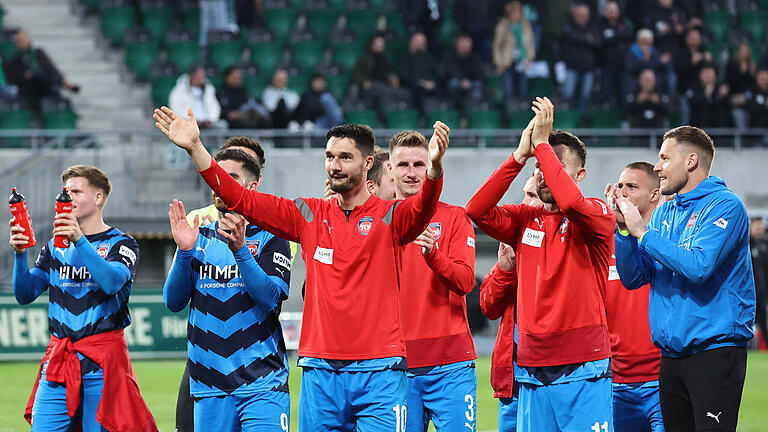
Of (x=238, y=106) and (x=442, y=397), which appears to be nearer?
(x=442, y=397)

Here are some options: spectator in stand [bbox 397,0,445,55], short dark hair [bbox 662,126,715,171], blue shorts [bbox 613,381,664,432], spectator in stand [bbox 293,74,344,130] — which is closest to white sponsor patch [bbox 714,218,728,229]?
short dark hair [bbox 662,126,715,171]

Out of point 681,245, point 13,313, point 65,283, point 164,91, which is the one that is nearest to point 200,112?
point 164,91

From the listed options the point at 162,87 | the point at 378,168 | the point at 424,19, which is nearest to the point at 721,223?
the point at 378,168

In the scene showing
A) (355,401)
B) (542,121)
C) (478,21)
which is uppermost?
(478,21)


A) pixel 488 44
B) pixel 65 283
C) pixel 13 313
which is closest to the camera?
pixel 65 283

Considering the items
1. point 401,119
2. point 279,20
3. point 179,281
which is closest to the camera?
point 179,281

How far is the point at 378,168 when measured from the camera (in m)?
7.21

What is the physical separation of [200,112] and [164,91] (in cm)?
264

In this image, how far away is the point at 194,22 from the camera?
2144 centimetres

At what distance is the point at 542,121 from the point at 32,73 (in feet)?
50.6

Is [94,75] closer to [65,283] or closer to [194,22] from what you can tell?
[194,22]

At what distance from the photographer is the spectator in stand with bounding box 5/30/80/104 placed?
1888cm

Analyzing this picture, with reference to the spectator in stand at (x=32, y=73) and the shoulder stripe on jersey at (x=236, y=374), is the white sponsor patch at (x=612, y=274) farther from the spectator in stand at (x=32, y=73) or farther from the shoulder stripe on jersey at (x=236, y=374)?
the spectator in stand at (x=32, y=73)

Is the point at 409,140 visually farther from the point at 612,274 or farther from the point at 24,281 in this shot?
the point at 24,281
